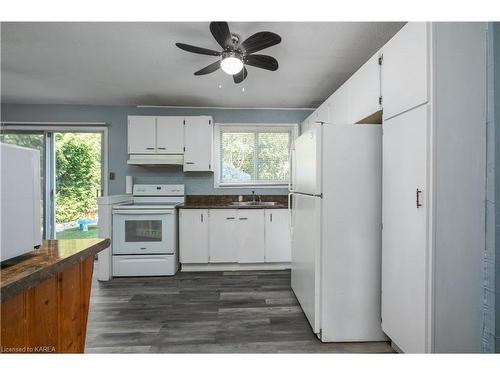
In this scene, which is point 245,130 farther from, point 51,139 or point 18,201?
point 18,201

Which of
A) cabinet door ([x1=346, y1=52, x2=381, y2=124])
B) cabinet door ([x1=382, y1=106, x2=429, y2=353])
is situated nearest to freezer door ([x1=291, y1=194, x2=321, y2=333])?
cabinet door ([x1=382, y1=106, x2=429, y2=353])

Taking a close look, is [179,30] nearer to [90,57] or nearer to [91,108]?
[90,57]

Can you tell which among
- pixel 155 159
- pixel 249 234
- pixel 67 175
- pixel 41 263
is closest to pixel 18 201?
pixel 41 263

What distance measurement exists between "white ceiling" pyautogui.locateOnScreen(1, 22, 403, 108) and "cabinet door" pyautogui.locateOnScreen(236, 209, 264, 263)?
64.2 inches

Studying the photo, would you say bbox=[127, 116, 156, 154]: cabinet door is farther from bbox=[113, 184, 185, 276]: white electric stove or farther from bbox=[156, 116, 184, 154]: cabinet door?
bbox=[113, 184, 185, 276]: white electric stove

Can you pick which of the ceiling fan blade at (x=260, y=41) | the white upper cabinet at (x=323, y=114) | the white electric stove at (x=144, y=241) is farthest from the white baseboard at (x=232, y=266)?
the ceiling fan blade at (x=260, y=41)

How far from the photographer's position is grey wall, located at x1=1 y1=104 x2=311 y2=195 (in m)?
3.83

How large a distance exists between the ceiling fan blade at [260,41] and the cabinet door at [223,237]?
6.60 feet

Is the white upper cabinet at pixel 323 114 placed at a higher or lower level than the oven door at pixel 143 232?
higher

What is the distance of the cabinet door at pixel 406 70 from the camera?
1350 millimetres

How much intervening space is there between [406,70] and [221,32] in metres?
1.21

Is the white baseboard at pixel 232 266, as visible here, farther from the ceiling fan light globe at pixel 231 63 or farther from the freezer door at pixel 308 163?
the ceiling fan light globe at pixel 231 63

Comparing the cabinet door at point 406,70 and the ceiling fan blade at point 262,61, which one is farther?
the ceiling fan blade at point 262,61
